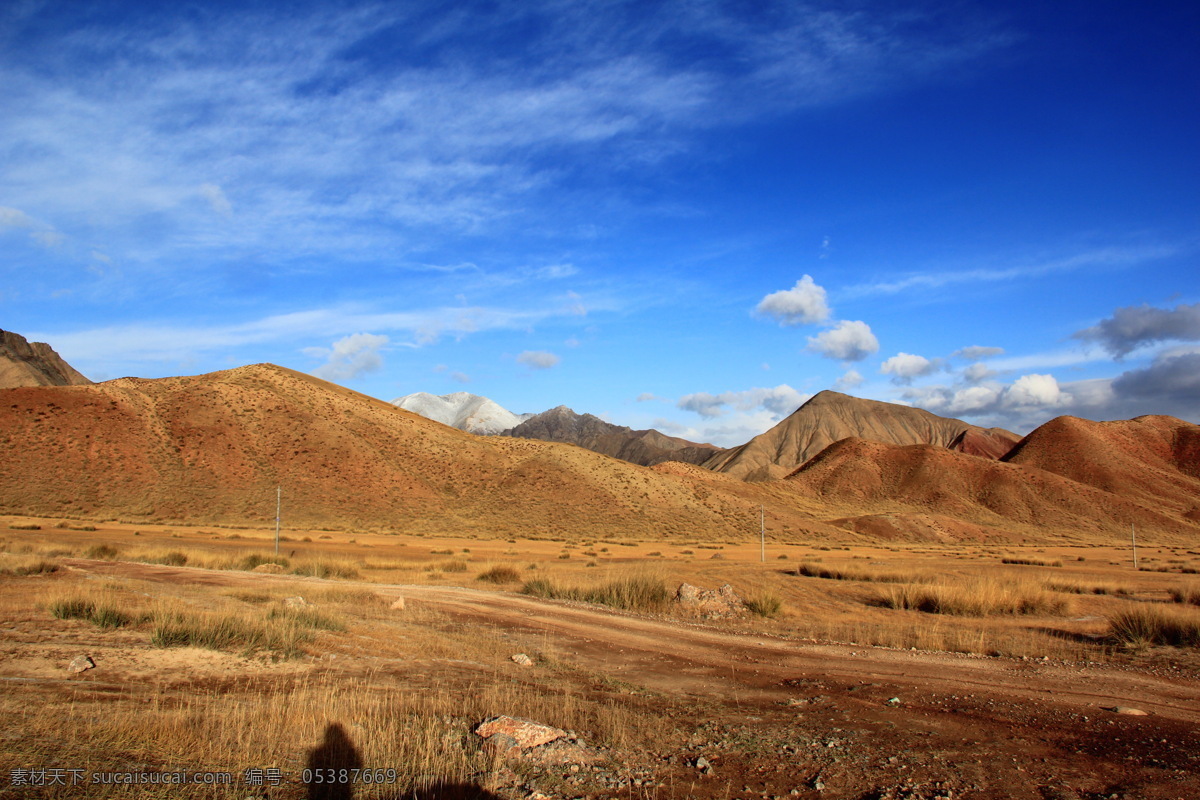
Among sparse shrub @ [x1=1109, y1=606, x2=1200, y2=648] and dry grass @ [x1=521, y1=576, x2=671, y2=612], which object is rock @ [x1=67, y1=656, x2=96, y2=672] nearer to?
dry grass @ [x1=521, y1=576, x2=671, y2=612]

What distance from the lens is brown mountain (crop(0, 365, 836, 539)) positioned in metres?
61.8

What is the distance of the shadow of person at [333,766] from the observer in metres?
5.41

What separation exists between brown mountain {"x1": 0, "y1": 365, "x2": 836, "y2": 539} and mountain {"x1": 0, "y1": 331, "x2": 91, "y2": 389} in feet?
260

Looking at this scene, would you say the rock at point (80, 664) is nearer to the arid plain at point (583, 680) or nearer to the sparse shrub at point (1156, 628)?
the arid plain at point (583, 680)

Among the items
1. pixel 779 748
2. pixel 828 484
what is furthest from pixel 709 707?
pixel 828 484

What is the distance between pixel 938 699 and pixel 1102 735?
1.88m

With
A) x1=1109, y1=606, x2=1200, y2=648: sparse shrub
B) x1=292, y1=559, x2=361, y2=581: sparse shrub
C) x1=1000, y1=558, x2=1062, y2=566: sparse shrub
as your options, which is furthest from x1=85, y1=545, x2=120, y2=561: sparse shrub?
x1=1000, y1=558, x2=1062, y2=566: sparse shrub

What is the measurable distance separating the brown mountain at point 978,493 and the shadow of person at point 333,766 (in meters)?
84.5

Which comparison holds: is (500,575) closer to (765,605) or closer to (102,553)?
(765,605)

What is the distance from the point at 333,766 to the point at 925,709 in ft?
22.4

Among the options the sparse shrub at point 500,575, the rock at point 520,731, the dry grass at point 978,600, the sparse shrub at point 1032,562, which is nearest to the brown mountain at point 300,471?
the sparse shrub at point 1032,562

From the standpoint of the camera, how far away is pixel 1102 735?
7.34 meters

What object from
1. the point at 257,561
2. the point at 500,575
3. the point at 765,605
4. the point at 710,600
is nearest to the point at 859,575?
the point at 765,605

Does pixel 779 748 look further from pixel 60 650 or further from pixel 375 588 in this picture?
pixel 375 588
